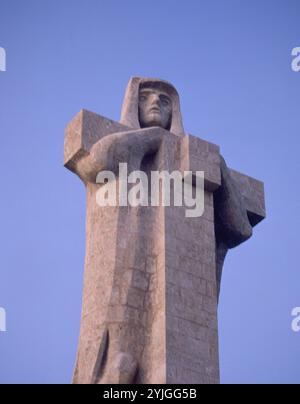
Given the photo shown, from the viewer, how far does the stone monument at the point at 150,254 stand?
757 inches

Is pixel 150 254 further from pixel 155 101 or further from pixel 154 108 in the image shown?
pixel 155 101

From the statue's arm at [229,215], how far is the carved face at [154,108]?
1.13 metres

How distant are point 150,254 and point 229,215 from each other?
188 cm

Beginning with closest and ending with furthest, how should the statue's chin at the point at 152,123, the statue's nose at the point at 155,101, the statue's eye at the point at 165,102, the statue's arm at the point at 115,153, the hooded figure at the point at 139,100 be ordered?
the statue's arm at the point at 115,153, the hooded figure at the point at 139,100, the statue's chin at the point at 152,123, the statue's nose at the point at 155,101, the statue's eye at the point at 165,102

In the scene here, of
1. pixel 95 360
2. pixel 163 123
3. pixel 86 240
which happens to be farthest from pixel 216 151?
pixel 95 360

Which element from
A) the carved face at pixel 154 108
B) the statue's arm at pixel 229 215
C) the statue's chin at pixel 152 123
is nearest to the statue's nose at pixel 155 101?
the carved face at pixel 154 108

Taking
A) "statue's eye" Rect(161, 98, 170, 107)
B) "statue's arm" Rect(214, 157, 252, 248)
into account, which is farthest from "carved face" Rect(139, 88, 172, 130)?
"statue's arm" Rect(214, 157, 252, 248)

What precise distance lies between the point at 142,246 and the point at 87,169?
1.41 meters

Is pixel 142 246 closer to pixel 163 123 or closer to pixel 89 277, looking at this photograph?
pixel 89 277

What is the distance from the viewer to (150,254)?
2003 cm

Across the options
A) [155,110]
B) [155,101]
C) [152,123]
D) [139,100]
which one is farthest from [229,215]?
[139,100]

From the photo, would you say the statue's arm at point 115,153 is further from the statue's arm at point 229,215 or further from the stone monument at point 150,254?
the statue's arm at point 229,215
